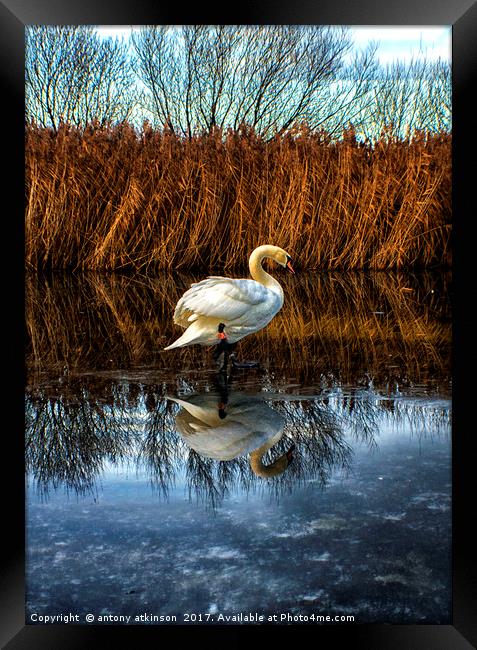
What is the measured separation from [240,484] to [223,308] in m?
1.64

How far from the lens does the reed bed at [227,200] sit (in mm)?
8062

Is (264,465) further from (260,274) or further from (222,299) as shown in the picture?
(260,274)

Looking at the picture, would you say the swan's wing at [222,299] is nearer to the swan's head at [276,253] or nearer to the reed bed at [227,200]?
the swan's head at [276,253]

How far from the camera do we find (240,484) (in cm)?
263

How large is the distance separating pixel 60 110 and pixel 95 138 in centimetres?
59

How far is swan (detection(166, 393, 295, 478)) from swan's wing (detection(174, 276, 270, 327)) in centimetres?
57

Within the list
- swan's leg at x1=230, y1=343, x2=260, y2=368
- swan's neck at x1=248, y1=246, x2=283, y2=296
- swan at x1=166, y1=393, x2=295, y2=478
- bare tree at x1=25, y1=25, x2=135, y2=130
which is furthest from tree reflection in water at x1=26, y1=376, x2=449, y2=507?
bare tree at x1=25, y1=25, x2=135, y2=130

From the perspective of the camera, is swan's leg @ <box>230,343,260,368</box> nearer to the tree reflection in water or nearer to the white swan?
the white swan

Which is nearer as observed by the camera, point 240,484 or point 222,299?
point 240,484

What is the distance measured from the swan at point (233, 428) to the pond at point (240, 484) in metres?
0.01
